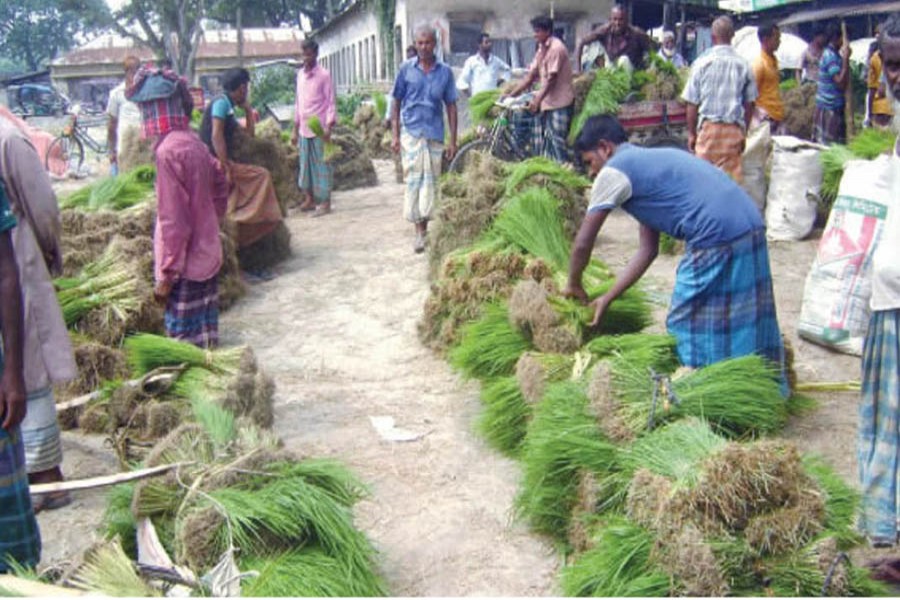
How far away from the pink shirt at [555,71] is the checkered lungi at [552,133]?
82mm

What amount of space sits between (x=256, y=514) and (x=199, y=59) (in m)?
43.2

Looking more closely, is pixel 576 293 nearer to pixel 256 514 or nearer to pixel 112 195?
pixel 256 514

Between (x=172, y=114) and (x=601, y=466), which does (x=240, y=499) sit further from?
(x=172, y=114)

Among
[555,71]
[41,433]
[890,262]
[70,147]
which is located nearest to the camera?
[890,262]

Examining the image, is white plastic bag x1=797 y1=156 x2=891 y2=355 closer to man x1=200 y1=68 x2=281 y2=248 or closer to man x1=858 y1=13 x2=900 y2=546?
man x1=858 y1=13 x2=900 y2=546

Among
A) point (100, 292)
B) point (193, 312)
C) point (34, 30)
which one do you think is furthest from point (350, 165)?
point (34, 30)

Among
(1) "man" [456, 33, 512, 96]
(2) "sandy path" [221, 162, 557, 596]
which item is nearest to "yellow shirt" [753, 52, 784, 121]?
(2) "sandy path" [221, 162, 557, 596]

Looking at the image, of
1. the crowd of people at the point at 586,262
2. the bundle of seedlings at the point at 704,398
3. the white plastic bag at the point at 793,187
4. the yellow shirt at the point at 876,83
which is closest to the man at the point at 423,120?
the crowd of people at the point at 586,262

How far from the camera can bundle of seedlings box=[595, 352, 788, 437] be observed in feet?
9.95

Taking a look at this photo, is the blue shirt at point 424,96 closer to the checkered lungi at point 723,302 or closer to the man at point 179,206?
the man at point 179,206

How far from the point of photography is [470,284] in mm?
5082

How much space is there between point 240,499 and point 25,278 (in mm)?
1305

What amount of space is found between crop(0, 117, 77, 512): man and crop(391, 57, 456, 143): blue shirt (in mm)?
4562

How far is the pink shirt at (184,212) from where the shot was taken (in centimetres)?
452
